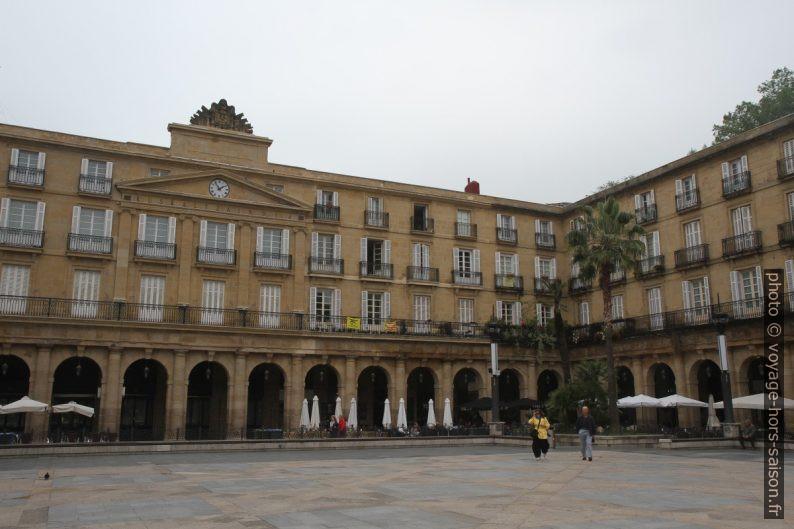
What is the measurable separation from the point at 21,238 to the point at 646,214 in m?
33.2

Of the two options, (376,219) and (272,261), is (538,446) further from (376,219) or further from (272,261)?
(376,219)

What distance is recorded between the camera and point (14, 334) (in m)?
32.7

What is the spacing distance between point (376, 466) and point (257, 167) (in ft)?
77.7

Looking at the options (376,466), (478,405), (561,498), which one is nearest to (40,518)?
(561,498)

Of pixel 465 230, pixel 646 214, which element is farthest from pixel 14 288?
pixel 646 214

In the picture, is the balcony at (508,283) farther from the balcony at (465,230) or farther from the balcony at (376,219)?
the balcony at (376,219)

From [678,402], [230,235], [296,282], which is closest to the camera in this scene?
[678,402]

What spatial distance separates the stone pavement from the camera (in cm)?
1036

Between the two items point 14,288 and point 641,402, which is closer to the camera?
point 14,288

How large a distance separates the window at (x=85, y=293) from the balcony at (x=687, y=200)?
3075 centimetres

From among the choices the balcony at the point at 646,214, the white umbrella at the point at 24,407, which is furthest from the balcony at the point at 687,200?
the white umbrella at the point at 24,407

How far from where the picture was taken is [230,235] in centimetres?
3881

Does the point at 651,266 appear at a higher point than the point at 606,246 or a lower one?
higher

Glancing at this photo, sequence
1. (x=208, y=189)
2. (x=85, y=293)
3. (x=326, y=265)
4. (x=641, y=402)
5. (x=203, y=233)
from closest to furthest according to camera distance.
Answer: (x=641, y=402), (x=85, y=293), (x=203, y=233), (x=208, y=189), (x=326, y=265)
